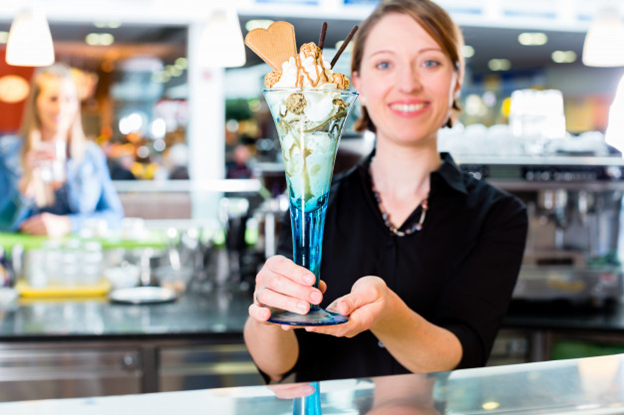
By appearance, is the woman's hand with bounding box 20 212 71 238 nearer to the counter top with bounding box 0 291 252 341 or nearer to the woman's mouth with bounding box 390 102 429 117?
the counter top with bounding box 0 291 252 341

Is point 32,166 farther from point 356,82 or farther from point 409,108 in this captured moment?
point 409,108

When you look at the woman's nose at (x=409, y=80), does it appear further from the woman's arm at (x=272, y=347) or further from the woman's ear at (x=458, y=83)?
the woman's arm at (x=272, y=347)

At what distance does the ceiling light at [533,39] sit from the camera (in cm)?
674

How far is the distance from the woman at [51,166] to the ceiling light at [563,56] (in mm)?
5860

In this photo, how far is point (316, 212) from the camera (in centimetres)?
107

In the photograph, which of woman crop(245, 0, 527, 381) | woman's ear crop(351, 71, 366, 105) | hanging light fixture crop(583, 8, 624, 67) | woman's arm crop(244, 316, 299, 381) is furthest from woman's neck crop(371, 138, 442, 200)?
hanging light fixture crop(583, 8, 624, 67)

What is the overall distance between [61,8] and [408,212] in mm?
4921

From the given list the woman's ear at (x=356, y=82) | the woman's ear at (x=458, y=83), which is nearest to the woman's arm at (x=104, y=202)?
the woman's ear at (x=356, y=82)

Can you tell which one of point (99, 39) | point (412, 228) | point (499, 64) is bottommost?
point (412, 228)

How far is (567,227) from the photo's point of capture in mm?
2836

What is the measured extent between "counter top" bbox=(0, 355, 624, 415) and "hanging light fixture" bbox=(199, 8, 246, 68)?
8.54 ft

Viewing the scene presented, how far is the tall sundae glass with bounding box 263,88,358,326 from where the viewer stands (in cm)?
99

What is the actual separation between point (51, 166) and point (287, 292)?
2811 mm

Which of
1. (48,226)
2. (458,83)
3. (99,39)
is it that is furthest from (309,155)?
(99,39)
